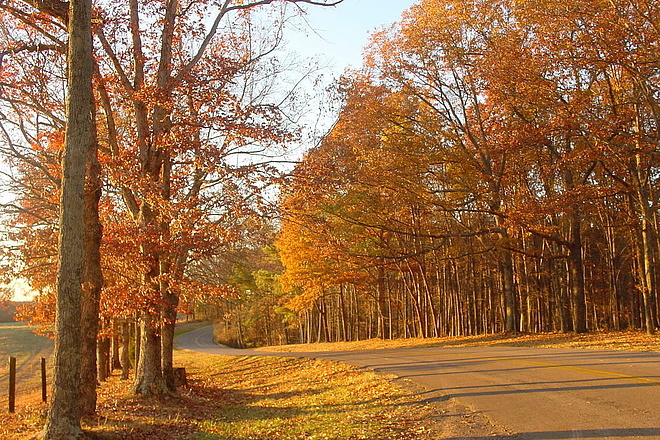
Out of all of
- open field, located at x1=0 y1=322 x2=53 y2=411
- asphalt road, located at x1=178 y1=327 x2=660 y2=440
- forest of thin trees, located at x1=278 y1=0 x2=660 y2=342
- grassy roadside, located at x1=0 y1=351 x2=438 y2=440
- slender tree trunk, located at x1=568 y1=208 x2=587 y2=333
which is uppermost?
forest of thin trees, located at x1=278 y1=0 x2=660 y2=342

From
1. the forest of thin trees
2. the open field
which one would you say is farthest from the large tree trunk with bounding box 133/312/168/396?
the open field

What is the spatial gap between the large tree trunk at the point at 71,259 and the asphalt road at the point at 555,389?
A: 6217 mm

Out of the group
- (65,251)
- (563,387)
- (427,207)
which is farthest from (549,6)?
(65,251)

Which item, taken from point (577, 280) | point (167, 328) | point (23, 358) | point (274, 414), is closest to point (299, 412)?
point (274, 414)

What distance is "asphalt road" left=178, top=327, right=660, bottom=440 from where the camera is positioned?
7133mm

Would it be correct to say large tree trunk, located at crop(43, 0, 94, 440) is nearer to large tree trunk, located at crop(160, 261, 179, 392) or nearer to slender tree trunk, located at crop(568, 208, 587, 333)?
large tree trunk, located at crop(160, 261, 179, 392)

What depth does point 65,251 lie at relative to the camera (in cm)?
773

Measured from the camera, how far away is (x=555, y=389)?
9.95 metres

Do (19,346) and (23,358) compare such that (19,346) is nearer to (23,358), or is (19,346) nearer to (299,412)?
(23,358)

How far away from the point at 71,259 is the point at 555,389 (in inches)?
339

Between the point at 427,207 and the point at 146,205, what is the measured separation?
15294 millimetres

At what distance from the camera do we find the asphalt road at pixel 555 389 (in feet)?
23.4

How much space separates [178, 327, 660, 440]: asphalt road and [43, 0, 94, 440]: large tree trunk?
20.4 ft

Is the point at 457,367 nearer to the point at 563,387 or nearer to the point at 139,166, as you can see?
the point at 563,387
